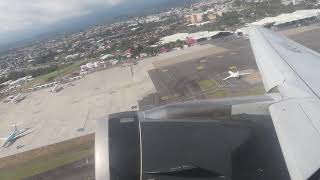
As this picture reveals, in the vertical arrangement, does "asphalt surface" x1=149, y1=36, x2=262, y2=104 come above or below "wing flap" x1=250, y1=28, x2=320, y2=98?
below

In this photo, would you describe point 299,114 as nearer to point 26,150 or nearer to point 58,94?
point 26,150

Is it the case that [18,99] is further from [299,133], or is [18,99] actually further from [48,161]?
[299,133]

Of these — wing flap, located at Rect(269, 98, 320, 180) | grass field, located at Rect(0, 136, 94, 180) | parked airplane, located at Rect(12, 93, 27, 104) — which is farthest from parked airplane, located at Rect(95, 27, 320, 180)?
parked airplane, located at Rect(12, 93, 27, 104)

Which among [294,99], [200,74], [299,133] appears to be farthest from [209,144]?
[200,74]

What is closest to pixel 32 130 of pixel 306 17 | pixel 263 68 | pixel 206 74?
pixel 206 74

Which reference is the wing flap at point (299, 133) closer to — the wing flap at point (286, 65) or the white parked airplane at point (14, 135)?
the wing flap at point (286, 65)

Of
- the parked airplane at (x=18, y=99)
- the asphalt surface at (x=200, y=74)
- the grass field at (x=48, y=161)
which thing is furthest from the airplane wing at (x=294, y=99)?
the parked airplane at (x=18, y=99)

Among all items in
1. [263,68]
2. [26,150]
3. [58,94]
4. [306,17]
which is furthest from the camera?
[306,17]

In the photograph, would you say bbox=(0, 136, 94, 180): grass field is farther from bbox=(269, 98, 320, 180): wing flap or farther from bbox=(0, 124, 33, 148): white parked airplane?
bbox=(269, 98, 320, 180): wing flap
